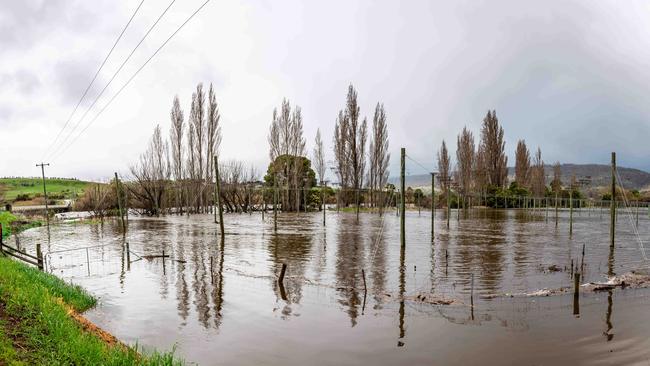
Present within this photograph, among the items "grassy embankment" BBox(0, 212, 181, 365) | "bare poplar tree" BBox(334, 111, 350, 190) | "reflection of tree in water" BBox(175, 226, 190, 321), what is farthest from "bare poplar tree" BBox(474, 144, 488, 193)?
"grassy embankment" BBox(0, 212, 181, 365)

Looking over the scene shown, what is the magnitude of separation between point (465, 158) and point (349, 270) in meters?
58.0

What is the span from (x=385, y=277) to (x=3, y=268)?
10.8 metres

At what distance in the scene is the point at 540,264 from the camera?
55.6 ft

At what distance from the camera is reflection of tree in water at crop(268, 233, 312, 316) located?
12564 millimetres

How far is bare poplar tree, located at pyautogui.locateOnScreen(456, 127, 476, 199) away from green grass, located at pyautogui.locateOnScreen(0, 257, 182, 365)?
64.2m

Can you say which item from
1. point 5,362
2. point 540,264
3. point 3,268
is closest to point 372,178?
point 540,264

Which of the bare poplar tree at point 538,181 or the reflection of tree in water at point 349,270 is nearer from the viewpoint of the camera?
the reflection of tree in water at point 349,270

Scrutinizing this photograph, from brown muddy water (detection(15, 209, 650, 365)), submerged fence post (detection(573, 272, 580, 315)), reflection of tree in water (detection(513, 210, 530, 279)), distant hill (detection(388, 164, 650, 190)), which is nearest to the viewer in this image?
brown muddy water (detection(15, 209, 650, 365))

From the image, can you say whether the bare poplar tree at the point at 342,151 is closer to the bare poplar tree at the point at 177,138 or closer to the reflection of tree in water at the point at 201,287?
the bare poplar tree at the point at 177,138

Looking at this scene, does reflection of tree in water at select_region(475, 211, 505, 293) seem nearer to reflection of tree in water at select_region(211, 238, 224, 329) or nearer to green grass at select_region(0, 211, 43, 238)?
reflection of tree in water at select_region(211, 238, 224, 329)

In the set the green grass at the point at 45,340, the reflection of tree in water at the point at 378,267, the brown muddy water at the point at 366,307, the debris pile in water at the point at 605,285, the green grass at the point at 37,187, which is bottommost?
the brown muddy water at the point at 366,307

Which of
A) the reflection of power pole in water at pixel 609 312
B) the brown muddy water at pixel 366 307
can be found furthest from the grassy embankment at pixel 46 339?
the reflection of power pole in water at pixel 609 312

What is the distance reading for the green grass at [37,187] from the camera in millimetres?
75181

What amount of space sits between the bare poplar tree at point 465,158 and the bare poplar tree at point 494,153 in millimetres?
2300
